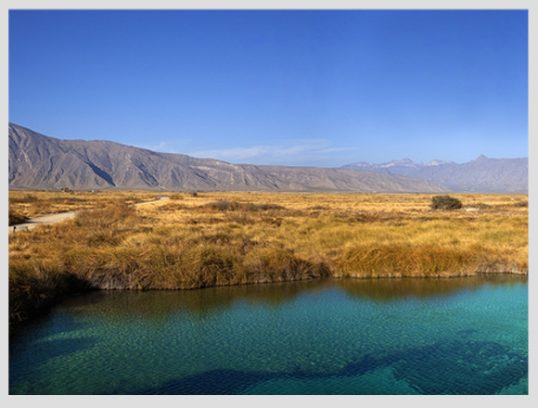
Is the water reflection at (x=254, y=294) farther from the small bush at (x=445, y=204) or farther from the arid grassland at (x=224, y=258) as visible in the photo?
the small bush at (x=445, y=204)

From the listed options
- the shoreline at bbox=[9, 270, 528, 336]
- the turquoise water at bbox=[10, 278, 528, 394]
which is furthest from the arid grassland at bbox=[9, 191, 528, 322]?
the turquoise water at bbox=[10, 278, 528, 394]

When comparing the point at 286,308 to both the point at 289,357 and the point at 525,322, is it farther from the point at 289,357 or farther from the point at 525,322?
the point at 525,322

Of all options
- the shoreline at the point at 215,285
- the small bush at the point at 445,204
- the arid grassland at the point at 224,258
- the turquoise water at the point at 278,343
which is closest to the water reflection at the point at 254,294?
the turquoise water at the point at 278,343

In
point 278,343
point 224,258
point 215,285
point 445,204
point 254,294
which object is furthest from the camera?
point 445,204

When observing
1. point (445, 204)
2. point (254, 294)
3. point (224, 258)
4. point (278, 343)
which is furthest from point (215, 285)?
point (445, 204)

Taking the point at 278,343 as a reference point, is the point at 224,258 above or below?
above

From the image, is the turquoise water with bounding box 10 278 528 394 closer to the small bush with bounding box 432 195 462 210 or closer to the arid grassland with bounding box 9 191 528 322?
the arid grassland with bounding box 9 191 528 322

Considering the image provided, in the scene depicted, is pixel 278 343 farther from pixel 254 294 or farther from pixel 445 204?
pixel 445 204

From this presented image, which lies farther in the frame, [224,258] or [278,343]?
[224,258]

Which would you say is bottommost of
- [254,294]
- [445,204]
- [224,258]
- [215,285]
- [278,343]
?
[278,343]
